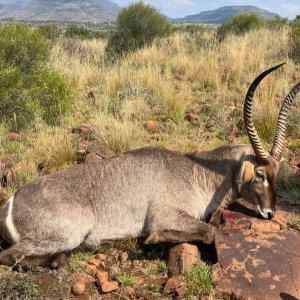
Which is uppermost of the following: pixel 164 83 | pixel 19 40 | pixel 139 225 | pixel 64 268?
pixel 19 40

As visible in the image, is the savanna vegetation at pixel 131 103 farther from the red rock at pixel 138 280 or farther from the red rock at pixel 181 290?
the red rock at pixel 181 290

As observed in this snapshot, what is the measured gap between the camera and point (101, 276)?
426cm

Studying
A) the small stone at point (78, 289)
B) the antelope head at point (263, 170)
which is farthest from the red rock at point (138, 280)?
the antelope head at point (263, 170)

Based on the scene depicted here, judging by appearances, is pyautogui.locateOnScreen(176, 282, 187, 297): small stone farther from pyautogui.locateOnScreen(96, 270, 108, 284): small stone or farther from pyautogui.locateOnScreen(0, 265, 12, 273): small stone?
pyautogui.locateOnScreen(0, 265, 12, 273): small stone

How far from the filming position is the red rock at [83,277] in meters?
4.25

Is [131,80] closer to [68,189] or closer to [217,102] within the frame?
[217,102]

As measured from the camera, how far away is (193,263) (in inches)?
166

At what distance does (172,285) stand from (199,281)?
0.25 m

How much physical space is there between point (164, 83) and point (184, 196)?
5.44m

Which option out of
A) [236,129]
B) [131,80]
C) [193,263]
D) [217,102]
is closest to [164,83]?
[131,80]

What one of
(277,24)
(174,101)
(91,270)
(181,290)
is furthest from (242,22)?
(181,290)

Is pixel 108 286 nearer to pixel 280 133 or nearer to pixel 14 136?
pixel 280 133

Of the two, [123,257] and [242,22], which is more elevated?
[242,22]

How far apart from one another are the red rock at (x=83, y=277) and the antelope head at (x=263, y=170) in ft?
6.32
